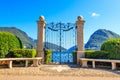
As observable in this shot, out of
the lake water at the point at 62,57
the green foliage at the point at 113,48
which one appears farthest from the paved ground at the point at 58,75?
the lake water at the point at 62,57

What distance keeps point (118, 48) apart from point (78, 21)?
4143mm

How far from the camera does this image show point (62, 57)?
15992mm

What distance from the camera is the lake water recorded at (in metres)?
15.9

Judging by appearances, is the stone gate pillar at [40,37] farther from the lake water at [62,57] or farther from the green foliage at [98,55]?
the green foliage at [98,55]

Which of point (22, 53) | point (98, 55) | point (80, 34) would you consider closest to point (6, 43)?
point (22, 53)

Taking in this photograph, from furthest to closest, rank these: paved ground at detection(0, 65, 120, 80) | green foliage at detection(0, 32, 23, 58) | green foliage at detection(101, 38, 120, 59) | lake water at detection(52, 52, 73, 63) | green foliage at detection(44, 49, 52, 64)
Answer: lake water at detection(52, 52, 73, 63) → green foliage at detection(44, 49, 52, 64) → green foliage at detection(0, 32, 23, 58) → green foliage at detection(101, 38, 120, 59) → paved ground at detection(0, 65, 120, 80)

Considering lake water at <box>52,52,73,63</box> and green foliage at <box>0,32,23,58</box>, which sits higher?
green foliage at <box>0,32,23,58</box>

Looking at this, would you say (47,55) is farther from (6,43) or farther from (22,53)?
(6,43)

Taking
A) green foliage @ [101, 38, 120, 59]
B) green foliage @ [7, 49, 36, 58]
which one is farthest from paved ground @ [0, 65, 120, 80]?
green foliage @ [7, 49, 36, 58]

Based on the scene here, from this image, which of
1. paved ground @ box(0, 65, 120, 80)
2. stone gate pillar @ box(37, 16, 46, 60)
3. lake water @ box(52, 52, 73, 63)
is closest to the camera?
paved ground @ box(0, 65, 120, 80)

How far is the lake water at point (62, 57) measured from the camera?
15922 millimetres

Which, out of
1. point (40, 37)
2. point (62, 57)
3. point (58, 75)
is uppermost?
point (40, 37)

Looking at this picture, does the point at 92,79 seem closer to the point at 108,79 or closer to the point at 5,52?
the point at 108,79

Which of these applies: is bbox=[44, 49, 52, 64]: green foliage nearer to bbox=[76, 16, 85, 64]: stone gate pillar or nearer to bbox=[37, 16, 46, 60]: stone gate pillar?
bbox=[37, 16, 46, 60]: stone gate pillar
